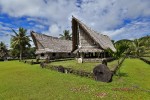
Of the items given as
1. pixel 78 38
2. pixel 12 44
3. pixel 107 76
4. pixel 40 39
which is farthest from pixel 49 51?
pixel 107 76

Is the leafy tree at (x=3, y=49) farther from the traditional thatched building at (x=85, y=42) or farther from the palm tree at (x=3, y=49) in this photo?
the traditional thatched building at (x=85, y=42)

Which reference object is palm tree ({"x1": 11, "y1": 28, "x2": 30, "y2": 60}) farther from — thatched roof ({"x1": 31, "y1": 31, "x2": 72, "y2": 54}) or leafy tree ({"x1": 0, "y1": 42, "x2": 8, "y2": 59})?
leafy tree ({"x1": 0, "y1": 42, "x2": 8, "y2": 59})

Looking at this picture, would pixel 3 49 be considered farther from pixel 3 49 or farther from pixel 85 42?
pixel 85 42

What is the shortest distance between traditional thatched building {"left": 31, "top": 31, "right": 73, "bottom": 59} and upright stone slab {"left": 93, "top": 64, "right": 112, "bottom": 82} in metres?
30.5

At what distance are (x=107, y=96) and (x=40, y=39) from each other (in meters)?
38.1

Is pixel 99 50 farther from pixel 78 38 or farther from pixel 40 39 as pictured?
pixel 40 39

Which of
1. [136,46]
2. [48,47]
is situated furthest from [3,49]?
[136,46]

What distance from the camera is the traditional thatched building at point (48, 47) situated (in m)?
45.6

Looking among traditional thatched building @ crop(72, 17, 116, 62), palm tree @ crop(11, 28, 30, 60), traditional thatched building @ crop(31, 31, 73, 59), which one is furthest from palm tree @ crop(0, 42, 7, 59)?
traditional thatched building @ crop(72, 17, 116, 62)

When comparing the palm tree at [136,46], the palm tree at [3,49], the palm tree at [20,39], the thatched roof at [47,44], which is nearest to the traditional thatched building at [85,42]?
the thatched roof at [47,44]

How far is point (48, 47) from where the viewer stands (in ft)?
151

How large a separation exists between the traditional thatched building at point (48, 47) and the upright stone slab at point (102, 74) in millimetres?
30475

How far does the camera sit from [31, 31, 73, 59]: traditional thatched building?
149 feet

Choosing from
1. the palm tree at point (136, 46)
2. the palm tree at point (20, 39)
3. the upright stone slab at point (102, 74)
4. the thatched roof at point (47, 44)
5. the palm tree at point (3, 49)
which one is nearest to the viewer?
the upright stone slab at point (102, 74)
